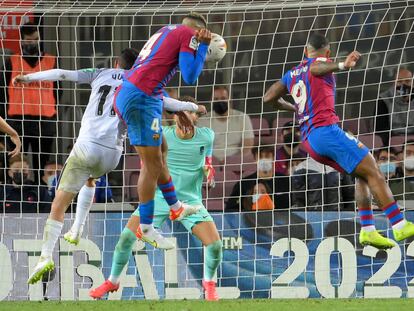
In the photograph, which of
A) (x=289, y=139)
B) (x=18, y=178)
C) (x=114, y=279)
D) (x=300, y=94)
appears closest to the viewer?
(x=300, y=94)

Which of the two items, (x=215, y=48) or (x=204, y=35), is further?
(x=215, y=48)

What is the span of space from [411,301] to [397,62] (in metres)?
5.28

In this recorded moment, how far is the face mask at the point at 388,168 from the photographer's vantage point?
51.1 feet

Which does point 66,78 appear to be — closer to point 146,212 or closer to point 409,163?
point 146,212

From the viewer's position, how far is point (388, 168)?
1557 centimetres

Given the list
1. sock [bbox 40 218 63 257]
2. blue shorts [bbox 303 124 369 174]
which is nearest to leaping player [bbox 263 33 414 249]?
blue shorts [bbox 303 124 369 174]

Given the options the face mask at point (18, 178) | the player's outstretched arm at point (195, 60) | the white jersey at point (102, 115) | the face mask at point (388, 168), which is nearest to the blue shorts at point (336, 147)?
the player's outstretched arm at point (195, 60)

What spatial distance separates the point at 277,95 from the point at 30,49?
4120 mm

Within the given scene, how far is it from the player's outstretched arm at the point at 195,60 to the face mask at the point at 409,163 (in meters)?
4.42

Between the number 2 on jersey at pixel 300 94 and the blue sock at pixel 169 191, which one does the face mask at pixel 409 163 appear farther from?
the blue sock at pixel 169 191

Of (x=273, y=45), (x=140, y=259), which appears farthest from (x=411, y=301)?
(x=273, y=45)

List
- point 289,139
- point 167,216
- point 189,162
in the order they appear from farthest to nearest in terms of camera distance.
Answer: point 289,139 → point 189,162 → point 167,216

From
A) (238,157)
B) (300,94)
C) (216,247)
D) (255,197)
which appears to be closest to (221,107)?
(238,157)

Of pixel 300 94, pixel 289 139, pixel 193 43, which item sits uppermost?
pixel 193 43
